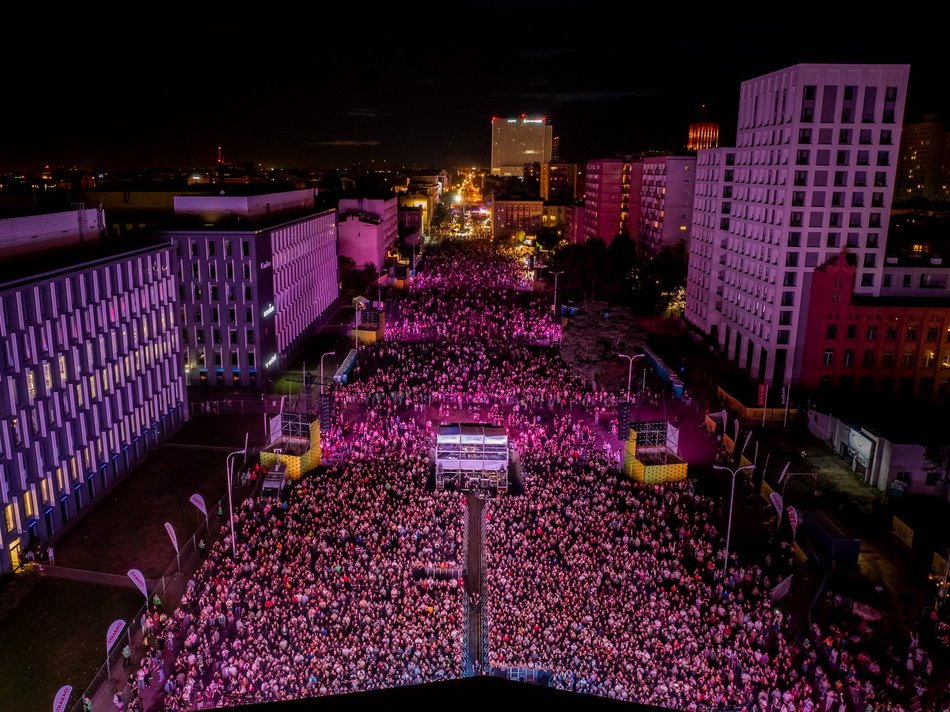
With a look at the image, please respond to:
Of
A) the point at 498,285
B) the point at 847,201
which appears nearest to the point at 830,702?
the point at 847,201

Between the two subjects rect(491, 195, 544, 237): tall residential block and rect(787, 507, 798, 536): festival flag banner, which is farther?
rect(491, 195, 544, 237): tall residential block

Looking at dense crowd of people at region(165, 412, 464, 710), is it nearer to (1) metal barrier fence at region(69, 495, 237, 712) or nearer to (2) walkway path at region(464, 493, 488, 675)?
(2) walkway path at region(464, 493, 488, 675)

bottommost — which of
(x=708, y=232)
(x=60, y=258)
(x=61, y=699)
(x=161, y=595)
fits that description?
(x=161, y=595)

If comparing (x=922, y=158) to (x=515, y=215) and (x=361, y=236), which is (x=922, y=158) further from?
(x=361, y=236)

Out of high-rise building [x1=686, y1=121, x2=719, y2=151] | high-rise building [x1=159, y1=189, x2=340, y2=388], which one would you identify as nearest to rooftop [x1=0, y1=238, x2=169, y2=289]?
high-rise building [x1=159, y1=189, x2=340, y2=388]

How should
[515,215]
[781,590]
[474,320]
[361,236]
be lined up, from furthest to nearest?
[515,215]
[361,236]
[474,320]
[781,590]

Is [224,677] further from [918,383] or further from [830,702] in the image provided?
[918,383]

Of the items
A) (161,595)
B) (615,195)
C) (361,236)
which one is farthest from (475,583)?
(615,195)
